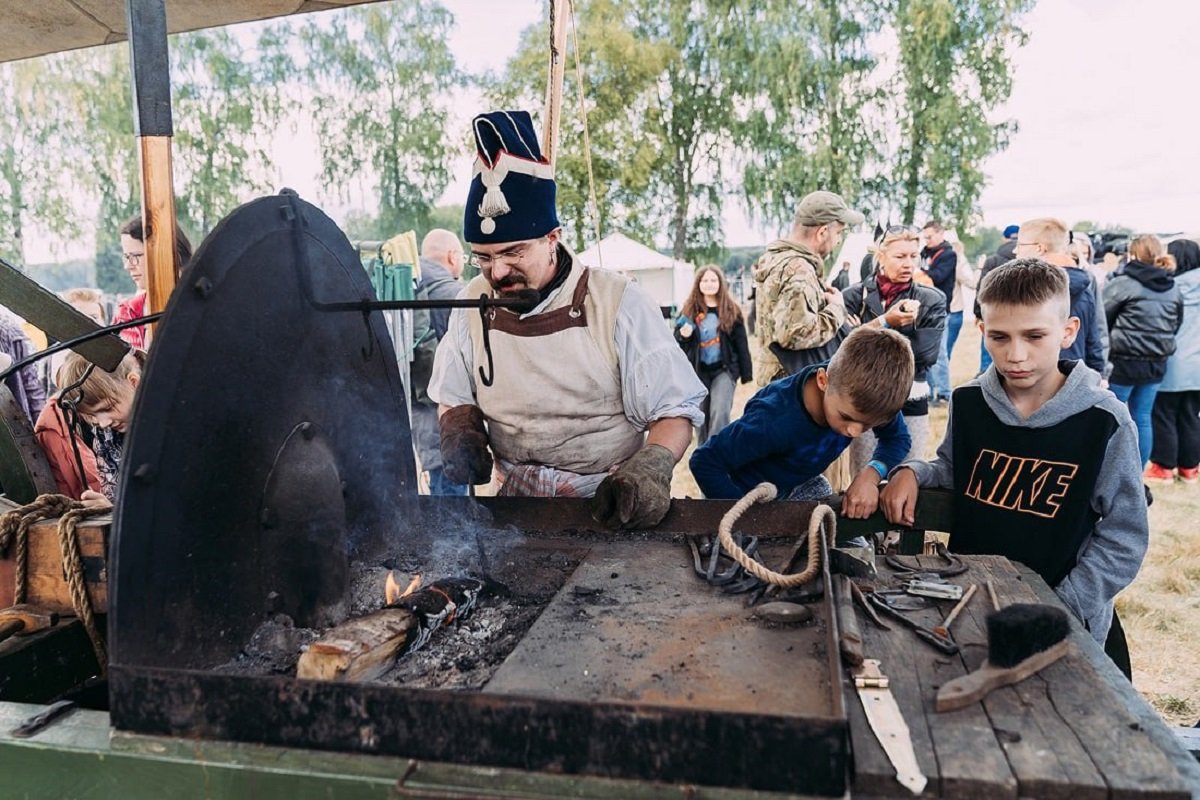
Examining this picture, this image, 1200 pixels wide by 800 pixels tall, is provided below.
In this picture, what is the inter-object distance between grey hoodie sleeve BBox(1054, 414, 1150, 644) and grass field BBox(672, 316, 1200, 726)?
189 centimetres

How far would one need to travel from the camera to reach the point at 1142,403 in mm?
6387

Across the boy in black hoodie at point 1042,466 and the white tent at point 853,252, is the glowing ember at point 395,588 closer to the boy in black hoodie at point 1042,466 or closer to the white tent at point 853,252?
the boy in black hoodie at point 1042,466

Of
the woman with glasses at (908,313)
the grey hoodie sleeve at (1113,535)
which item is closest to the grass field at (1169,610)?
the woman with glasses at (908,313)

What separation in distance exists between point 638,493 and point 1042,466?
3.55 feet

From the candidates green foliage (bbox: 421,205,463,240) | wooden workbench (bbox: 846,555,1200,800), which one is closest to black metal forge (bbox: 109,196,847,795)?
wooden workbench (bbox: 846,555,1200,800)

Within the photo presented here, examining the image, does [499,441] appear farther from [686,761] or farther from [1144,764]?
[1144,764]

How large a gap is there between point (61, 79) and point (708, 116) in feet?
56.3

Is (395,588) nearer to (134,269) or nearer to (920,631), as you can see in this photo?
(920,631)

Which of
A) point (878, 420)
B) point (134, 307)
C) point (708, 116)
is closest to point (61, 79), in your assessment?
point (708, 116)

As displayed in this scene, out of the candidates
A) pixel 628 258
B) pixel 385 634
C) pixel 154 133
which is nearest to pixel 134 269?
pixel 154 133

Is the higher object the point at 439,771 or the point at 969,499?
the point at 969,499

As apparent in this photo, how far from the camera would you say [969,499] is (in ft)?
7.59

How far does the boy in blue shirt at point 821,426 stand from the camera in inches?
101

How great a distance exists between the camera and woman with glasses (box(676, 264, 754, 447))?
7.11 metres
